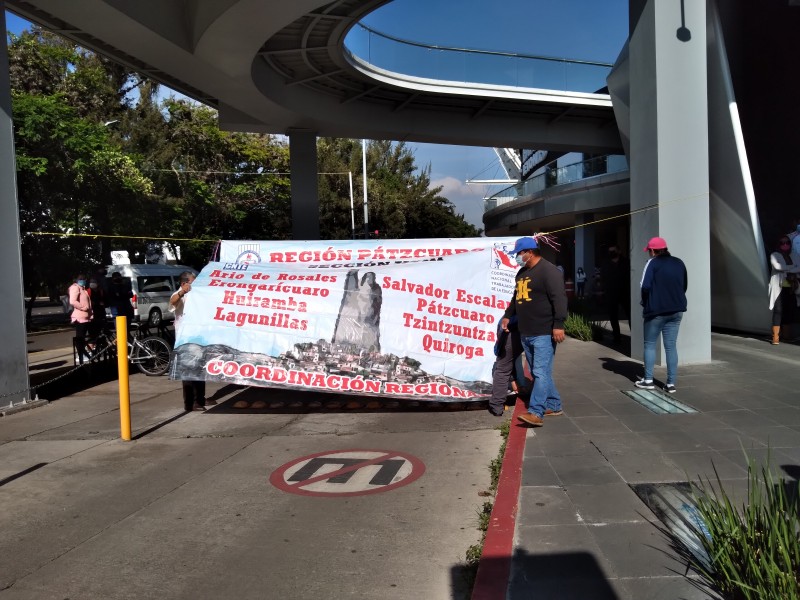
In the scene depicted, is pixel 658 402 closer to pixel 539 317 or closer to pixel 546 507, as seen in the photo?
pixel 539 317

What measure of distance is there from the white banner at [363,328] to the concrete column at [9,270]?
2725 millimetres

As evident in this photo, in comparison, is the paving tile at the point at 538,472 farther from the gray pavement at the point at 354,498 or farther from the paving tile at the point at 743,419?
the paving tile at the point at 743,419

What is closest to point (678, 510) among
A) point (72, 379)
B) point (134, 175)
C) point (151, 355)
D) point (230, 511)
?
point (230, 511)

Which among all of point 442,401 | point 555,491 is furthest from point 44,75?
point 555,491

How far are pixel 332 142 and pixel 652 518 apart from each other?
1585 inches

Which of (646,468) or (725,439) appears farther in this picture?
(725,439)

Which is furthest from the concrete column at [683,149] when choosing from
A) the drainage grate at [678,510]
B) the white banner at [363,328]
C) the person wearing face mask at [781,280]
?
the drainage grate at [678,510]

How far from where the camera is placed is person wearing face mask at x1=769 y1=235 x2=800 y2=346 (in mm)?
9953

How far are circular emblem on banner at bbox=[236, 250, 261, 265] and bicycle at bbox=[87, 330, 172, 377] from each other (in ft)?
11.7

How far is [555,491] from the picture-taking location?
4.53 metres

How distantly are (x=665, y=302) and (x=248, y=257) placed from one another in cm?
534

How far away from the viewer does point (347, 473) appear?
542 cm

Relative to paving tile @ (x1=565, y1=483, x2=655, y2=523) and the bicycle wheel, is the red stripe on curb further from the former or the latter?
the bicycle wheel

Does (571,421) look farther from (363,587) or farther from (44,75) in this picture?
(44,75)
